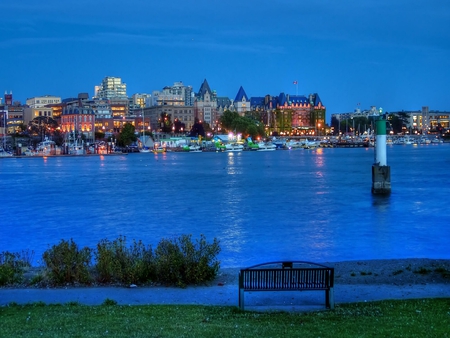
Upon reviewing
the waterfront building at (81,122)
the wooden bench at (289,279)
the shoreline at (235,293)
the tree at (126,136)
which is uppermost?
the waterfront building at (81,122)

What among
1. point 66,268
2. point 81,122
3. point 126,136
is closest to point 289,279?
point 66,268

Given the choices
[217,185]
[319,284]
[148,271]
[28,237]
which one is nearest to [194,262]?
[148,271]

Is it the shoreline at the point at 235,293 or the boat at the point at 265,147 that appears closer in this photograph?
the shoreline at the point at 235,293

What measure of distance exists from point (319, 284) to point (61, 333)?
482 cm

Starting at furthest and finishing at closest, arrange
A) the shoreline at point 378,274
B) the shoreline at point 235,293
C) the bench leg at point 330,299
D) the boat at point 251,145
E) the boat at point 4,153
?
the boat at point 251,145, the boat at point 4,153, the shoreline at point 378,274, the shoreline at point 235,293, the bench leg at point 330,299

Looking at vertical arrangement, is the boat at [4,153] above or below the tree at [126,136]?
below

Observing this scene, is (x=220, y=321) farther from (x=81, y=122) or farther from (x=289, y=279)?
(x=81, y=122)

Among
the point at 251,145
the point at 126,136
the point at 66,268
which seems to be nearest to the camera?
the point at 66,268

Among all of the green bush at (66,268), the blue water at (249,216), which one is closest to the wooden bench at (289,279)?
the green bush at (66,268)

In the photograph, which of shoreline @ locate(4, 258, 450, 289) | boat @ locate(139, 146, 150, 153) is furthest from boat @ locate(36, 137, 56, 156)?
shoreline @ locate(4, 258, 450, 289)

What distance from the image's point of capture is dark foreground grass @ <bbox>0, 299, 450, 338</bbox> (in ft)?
29.5

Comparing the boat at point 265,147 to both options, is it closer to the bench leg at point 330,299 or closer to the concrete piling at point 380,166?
the concrete piling at point 380,166

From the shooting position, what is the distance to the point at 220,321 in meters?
9.74

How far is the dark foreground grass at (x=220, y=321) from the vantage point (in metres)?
8.99
